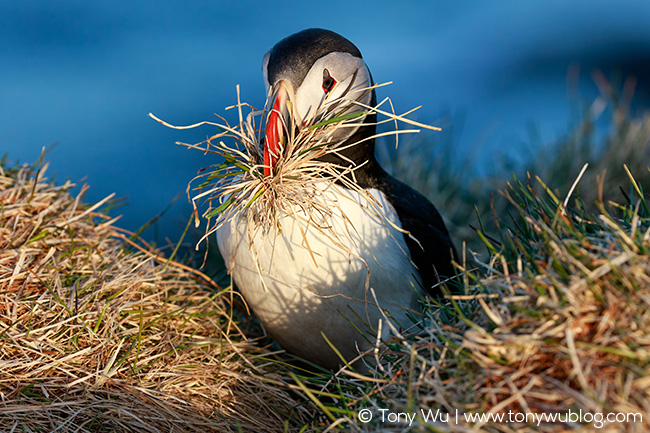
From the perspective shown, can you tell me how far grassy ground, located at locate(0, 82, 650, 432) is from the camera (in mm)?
1135

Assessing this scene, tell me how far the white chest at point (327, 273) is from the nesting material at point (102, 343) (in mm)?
271

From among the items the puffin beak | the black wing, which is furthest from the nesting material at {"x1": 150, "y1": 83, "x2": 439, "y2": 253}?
the black wing

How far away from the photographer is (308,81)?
1981mm

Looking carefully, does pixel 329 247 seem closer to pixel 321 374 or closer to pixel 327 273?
pixel 327 273

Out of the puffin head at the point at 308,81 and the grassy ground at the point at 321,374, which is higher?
the puffin head at the point at 308,81

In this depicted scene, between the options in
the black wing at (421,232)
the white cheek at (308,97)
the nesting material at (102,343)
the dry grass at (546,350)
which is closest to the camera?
the dry grass at (546,350)

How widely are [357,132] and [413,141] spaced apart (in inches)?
130

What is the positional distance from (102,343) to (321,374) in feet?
2.90

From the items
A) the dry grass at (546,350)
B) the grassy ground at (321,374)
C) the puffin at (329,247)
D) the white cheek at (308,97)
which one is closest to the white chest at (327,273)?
the puffin at (329,247)

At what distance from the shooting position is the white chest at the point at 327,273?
2.03m

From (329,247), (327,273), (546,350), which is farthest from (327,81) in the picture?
(546,350)

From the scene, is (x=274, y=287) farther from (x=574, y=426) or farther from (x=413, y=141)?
(x=413, y=141)

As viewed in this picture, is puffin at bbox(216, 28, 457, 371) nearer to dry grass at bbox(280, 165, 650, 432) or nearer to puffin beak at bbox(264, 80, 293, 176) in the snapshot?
puffin beak at bbox(264, 80, 293, 176)

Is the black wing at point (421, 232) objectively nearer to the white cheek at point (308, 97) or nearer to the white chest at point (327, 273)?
the white chest at point (327, 273)
